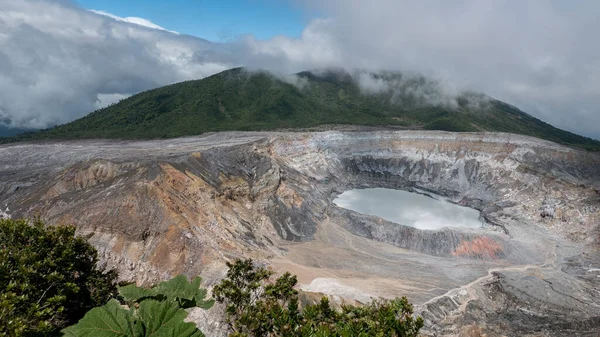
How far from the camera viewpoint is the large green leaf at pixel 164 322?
7332 millimetres

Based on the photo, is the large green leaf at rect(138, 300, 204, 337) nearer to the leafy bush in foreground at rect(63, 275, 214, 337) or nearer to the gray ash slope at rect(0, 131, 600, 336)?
the leafy bush in foreground at rect(63, 275, 214, 337)

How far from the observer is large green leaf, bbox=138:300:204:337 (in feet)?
24.1

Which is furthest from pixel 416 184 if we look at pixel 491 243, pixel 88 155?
pixel 88 155

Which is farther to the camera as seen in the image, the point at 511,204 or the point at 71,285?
the point at 511,204

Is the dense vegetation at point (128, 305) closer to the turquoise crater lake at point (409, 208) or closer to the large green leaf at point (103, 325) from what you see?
the large green leaf at point (103, 325)

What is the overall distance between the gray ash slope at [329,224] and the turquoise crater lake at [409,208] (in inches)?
126

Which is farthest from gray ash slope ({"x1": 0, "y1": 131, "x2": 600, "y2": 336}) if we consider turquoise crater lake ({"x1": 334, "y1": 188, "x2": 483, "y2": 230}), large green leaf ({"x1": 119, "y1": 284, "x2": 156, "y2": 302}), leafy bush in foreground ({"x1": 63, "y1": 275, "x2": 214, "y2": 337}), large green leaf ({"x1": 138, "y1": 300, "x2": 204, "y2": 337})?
large green leaf ({"x1": 138, "y1": 300, "x2": 204, "y2": 337})

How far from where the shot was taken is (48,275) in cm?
1706

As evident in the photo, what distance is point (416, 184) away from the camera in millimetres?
87562

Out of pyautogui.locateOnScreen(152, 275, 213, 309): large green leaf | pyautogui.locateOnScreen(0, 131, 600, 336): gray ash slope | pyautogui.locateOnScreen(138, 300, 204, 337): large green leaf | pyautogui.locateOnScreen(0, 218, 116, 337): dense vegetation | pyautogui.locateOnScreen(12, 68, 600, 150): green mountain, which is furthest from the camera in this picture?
pyautogui.locateOnScreen(12, 68, 600, 150): green mountain

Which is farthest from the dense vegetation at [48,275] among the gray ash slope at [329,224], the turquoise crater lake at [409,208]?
the turquoise crater lake at [409,208]

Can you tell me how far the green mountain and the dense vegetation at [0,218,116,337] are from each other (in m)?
94.6

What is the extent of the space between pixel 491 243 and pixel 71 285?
179 feet

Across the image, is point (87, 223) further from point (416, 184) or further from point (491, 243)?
point (416, 184)
